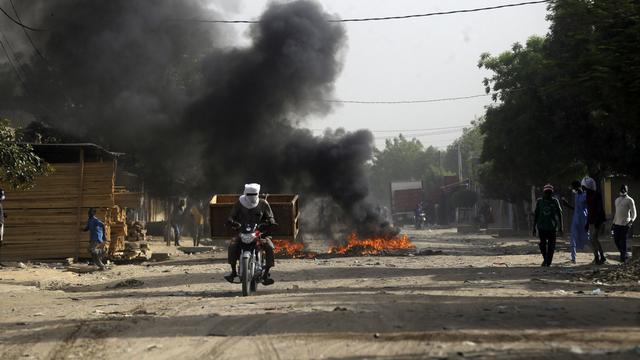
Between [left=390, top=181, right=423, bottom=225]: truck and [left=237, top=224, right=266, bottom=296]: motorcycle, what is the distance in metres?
55.5

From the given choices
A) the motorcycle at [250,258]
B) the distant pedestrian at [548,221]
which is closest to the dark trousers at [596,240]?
the distant pedestrian at [548,221]

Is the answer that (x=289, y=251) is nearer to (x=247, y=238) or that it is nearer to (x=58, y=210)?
(x=58, y=210)

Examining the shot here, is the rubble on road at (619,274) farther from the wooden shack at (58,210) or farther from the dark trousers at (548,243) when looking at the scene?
the wooden shack at (58,210)

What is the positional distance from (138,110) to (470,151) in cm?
7005

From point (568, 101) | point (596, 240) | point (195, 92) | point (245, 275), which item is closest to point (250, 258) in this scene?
point (245, 275)

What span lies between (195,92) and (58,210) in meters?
11.3

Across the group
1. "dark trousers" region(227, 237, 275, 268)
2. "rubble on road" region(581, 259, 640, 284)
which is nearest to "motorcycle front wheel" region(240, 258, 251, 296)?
"dark trousers" region(227, 237, 275, 268)

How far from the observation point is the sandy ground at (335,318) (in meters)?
5.60

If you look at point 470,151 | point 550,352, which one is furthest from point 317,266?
point 470,151

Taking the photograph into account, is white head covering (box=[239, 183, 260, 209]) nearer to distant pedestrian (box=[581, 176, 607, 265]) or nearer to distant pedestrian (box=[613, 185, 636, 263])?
distant pedestrian (box=[581, 176, 607, 265])

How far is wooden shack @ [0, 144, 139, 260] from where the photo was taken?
18.2m

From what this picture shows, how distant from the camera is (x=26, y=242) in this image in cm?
1817

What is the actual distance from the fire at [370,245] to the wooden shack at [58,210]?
6.45 meters

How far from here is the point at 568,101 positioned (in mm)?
22953
